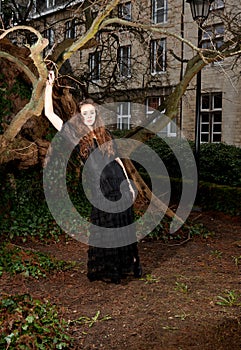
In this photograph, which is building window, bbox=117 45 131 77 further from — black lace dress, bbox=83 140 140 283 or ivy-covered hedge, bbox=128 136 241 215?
black lace dress, bbox=83 140 140 283

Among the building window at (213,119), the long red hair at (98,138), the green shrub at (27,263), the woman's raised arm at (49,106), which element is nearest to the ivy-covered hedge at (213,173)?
the green shrub at (27,263)

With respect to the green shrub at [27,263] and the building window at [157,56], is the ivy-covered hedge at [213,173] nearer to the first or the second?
the building window at [157,56]

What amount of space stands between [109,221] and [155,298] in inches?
41.0

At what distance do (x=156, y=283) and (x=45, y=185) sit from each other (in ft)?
11.8

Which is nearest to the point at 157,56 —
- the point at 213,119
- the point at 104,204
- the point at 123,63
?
the point at 123,63

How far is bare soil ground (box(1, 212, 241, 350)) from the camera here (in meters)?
3.87

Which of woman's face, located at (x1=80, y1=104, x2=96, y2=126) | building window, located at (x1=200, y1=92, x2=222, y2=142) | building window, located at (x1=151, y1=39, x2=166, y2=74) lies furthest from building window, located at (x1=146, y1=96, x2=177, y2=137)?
woman's face, located at (x1=80, y1=104, x2=96, y2=126)

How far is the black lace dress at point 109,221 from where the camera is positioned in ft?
16.7

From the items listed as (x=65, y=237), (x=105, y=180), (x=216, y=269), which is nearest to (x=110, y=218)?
(x=105, y=180)

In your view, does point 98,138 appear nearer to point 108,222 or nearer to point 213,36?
point 108,222

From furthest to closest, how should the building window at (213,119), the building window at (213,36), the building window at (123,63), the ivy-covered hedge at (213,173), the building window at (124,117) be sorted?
1. the building window at (124,117)
2. the building window at (213,119)
3. the building window at (123,63)
4. the ivy-covered hedge at (213,173)
5. the building window at (213,36)

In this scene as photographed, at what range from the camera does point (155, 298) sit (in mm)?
4934

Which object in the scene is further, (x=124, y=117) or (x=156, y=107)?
(x=124, y=117)

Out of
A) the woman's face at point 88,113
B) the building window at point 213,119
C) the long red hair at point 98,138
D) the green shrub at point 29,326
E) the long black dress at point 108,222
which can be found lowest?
the green shrub at point 29,326
